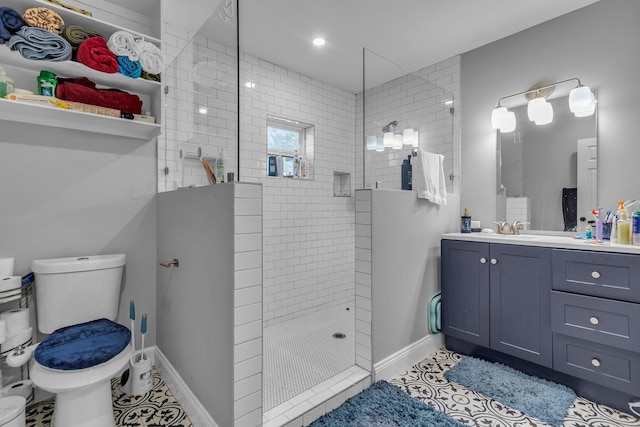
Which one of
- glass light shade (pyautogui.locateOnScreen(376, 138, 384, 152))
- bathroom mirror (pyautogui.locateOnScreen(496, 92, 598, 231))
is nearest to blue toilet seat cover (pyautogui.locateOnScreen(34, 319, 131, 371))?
glass light shade (pyautogui.locateOnScreen(376, 138, 384, 152))

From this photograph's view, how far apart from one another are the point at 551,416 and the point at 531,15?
2.68m

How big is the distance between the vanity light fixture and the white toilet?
3.04m

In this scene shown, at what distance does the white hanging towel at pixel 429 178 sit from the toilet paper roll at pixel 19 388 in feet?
8.71

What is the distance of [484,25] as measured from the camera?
241cm

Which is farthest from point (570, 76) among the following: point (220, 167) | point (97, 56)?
point (97, 56)

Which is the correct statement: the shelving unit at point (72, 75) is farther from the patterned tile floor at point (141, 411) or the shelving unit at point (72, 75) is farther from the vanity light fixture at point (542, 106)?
the vanity light fixture at point (542, 106)

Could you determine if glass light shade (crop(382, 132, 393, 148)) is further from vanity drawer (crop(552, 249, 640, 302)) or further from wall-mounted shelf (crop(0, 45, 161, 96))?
wall-mounted shelf (crop(0, 45, 161, 96))

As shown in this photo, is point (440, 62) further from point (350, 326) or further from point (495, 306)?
point (350, 326)

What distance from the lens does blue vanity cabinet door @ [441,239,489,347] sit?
2.22 meters

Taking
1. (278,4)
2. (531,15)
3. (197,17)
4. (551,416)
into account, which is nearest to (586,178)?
(531,15)

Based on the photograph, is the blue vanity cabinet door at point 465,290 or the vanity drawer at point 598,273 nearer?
the vanity drawer at point 598,273

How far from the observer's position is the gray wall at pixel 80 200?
1.76m

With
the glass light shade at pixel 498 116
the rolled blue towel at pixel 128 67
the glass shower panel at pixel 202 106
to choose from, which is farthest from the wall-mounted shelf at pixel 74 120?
the glass light shade at pixel 498 116

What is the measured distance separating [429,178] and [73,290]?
245 centimetres
